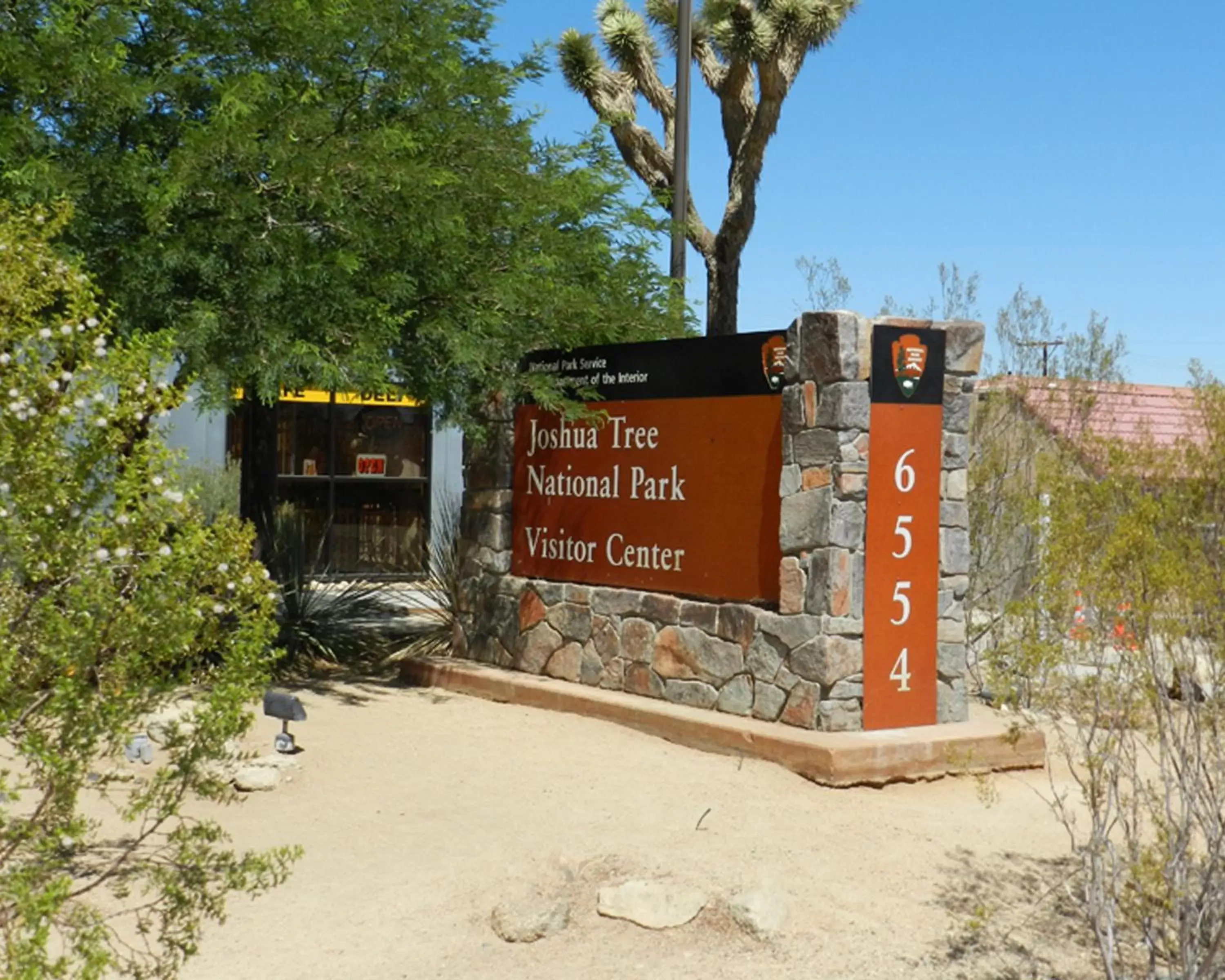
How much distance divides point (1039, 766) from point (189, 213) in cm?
635

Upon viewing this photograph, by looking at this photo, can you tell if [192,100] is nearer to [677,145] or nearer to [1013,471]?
[677,145]

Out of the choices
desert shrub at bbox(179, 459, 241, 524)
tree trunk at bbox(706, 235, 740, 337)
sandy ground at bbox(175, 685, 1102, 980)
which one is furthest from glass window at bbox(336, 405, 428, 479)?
sandy ground at bbox(175, 685, 1102, 980)

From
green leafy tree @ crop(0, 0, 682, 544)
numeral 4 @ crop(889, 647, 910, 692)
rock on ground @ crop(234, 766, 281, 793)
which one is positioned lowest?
rock on ground @ crop(234, 766, 281, 793)

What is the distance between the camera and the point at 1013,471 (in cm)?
Answer: 1193

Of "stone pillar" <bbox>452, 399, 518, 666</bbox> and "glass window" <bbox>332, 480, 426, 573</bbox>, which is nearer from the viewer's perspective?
"stone pillar" <bbox>452, 399, 518, 666</bbox>

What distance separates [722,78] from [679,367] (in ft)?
40.3

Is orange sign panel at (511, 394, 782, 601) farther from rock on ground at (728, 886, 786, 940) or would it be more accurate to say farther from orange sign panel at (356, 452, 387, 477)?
orange sign panel at (356, 452, 387, 477)

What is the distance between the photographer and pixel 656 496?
9.95 metres

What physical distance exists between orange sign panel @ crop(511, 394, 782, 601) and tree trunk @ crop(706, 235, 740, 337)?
9.36m

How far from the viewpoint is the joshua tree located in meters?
19.7

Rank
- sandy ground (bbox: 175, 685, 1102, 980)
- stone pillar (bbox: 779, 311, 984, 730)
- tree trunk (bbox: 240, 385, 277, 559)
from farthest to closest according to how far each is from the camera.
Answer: tree trunk (bbox: 240, 385, 277, 559)
stone pillar (bbox: 779, 311, 984, 730)
sandy ground (bbox: 175, 685, 1102, 980)

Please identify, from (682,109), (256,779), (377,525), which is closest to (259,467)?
(256,779)

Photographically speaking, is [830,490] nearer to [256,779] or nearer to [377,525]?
[256,779]

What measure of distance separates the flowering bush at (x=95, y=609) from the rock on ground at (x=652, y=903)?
182 centimetres
